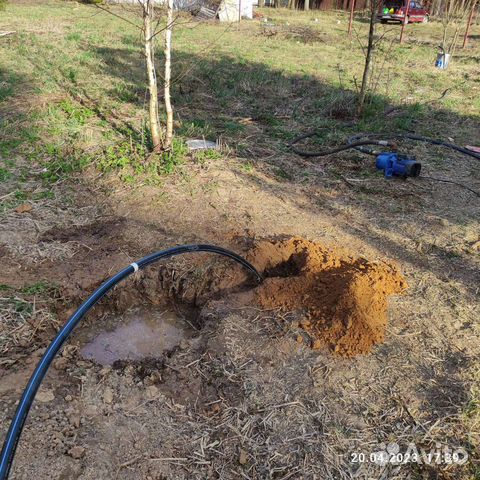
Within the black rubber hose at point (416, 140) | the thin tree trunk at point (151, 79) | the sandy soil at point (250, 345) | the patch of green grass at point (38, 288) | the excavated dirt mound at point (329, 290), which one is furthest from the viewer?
the black rubber hose at point (416, 140)

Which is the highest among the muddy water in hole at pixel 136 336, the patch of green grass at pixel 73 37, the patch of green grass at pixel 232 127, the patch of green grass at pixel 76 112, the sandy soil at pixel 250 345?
the patch of green grass at pixel 73 37

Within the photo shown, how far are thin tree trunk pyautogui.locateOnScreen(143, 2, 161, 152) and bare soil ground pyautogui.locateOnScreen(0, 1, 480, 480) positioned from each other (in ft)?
2.23

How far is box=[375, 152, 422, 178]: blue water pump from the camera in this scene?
4977 mm

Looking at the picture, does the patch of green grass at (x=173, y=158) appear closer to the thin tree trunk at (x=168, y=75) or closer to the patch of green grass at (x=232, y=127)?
the thin tree trunk at (x=168, y=75)

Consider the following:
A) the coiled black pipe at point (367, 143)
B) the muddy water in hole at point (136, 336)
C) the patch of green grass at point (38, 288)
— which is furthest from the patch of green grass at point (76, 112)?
the muddy water in hole at point (136, 336)

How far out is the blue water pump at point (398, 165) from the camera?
4.98 m

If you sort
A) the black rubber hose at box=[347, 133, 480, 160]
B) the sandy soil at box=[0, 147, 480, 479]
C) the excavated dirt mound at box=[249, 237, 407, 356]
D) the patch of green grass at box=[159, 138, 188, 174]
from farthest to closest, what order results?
the black rubber hose at box=[347, 133, 480, 160]
the patch of green grass at box=[159, 138, 188, 174]
the excavated dirt mound at box=[249, 237, 407, 356]
the sandy soil at box=[0, 147, 480, 479]

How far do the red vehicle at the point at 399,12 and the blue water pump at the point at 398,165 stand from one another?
1346 centimetres

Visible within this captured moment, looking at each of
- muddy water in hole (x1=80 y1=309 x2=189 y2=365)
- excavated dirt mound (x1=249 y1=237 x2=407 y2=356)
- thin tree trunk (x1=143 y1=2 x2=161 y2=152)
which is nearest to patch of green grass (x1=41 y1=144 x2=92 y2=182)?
thin tree trunk (x1=143 y1=2 x2=161 y2=152)

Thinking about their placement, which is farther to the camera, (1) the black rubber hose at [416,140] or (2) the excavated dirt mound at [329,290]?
(1) the black rubber hose at [416,140]

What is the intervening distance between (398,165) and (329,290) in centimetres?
257

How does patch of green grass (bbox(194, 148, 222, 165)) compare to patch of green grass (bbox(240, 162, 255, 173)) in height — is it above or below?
above

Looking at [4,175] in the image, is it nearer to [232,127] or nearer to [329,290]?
[232,127]

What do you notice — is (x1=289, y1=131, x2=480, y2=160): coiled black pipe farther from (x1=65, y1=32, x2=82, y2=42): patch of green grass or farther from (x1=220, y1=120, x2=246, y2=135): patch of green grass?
(x1=65, y1=32, x2=82, y2=42): patch of green grass
